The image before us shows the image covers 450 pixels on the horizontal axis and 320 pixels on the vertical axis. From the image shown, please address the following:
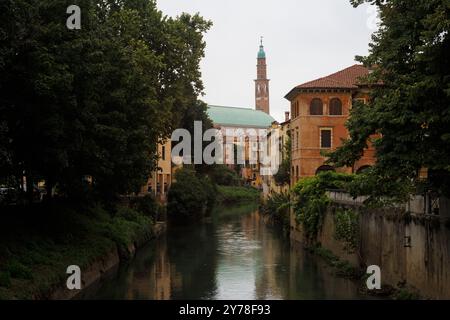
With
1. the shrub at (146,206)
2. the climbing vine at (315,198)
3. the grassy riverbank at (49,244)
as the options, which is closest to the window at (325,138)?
the climbing vine at (315,198)

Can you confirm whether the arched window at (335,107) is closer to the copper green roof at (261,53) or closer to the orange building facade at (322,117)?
the orange building facade at (322,117)

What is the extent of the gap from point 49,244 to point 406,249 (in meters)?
13.9

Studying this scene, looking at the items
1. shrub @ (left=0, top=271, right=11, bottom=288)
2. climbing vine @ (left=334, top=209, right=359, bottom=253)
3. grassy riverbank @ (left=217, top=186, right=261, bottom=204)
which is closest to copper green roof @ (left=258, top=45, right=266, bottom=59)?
grassy riverbank @ (left=217, top=186, right=261, bottom=204)

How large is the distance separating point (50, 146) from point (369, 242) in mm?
14255

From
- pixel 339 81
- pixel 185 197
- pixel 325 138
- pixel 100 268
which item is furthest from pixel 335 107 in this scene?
pixel 100 268

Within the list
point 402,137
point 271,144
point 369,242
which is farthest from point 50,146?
point 271,144

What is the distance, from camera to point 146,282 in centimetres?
2759

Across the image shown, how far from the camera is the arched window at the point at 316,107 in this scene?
45.7 metres

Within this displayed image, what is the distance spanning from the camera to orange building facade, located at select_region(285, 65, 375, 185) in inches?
1777

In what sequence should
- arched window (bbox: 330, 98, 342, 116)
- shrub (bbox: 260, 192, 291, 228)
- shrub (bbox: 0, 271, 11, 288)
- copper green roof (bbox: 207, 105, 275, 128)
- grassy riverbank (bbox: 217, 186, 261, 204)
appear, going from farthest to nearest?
copper green roof (bbox: 207, 105, 275, 128)
grassy riverbank (bbox: 217, 186, 261, 204)
shrub (bbox: 260, 192, 291, 228)
arched window (bbox: 330, 98, 342, 116)
shrub (bbox: 0, 271, 11, 288)

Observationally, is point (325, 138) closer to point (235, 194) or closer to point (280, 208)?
point (280, 208)

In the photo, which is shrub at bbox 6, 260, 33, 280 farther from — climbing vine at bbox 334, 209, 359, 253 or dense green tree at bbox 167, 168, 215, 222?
dense green tree at bbox 167, 168, 215, 222

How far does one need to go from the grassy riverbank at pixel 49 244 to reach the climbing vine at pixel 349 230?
11405 millimetres

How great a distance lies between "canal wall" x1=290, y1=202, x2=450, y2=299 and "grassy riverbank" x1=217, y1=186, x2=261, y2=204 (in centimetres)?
6497
